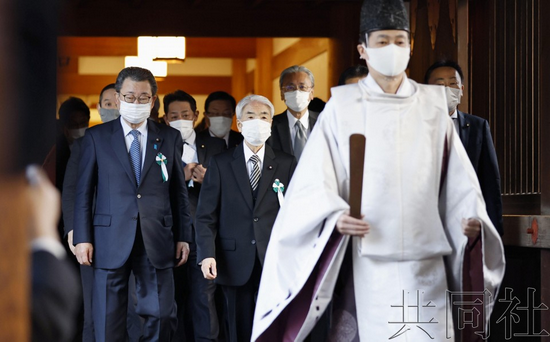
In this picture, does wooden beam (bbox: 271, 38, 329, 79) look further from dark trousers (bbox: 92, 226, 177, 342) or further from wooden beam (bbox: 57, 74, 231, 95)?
dark trousers (bbox: 92, 226, 177, 342)

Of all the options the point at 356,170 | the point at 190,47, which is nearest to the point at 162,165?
the point at 356,170

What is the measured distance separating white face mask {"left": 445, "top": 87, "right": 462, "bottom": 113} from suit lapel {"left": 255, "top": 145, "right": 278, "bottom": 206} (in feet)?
3.65

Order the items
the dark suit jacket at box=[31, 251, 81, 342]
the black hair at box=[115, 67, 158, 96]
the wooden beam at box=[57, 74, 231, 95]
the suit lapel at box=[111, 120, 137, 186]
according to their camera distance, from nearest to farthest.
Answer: the dark suit jacket at box=[31, 251, 81, 342] → the suit lapel at box=[111, 120, 137, 186] → the black hair at box=[115, 67, 158, 96] → the wooden beam at box=[57, 74, 231, 95]

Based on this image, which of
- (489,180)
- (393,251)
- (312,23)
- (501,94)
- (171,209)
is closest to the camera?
(393,251)

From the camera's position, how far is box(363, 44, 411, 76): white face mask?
4.06 metres

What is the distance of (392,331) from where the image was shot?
412cm

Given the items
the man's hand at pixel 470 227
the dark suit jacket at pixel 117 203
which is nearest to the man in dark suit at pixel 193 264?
the dark suit jacket at pixel 117 203

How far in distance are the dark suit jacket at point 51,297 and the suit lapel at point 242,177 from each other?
116 centimetres

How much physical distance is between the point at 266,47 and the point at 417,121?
463 inches

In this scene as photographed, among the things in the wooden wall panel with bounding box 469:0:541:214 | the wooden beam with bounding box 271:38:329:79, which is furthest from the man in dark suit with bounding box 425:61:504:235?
the wooden beam with bounding box 271:38:329:79

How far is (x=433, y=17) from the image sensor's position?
7.26 metres

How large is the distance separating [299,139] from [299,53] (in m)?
7.28

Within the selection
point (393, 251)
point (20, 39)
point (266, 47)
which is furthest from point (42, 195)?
point (266, 47)

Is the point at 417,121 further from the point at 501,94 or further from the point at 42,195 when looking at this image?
the point at 501,94
